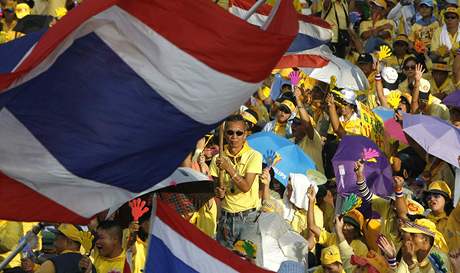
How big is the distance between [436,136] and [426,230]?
2.44m

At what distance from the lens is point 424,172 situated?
13234 millimetres

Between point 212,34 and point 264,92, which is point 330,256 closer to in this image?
point 212,34

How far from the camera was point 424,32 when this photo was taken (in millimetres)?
18531

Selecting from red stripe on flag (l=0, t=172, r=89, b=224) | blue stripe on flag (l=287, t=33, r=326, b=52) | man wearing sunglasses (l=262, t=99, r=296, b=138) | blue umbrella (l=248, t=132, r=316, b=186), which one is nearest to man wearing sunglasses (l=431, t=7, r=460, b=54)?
man wearing sunglasses (l=262, t=99, r=296, b=138)

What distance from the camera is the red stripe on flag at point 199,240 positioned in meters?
→ 7.86

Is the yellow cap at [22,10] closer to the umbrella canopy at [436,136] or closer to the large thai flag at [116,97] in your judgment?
the umbrella canopy at [436,136]

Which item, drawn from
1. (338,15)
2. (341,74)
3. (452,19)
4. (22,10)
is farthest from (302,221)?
(22,10)

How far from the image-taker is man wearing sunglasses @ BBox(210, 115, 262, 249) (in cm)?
1152

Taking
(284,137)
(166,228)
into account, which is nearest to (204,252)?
(166,228)

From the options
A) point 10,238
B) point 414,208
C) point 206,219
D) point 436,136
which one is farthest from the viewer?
point 436,136

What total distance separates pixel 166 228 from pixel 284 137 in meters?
6.18

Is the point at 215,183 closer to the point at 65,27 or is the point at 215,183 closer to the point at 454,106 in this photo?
the point at 454,106

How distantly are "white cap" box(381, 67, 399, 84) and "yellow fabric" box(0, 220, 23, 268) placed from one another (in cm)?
603

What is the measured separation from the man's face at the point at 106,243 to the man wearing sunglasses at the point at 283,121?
14.7ft
